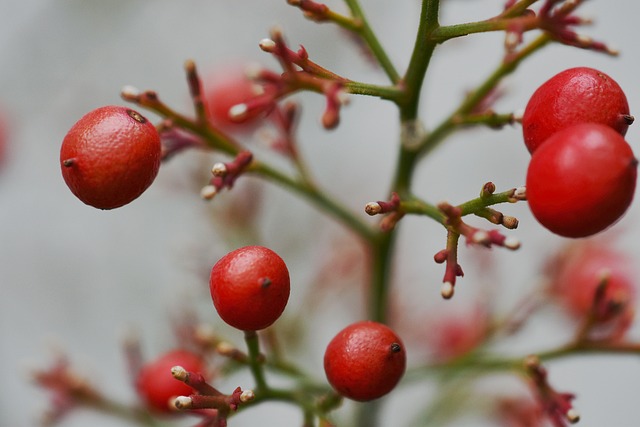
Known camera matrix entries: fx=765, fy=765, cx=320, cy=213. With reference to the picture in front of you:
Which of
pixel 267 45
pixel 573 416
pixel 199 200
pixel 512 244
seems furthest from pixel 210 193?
pixel 199 200

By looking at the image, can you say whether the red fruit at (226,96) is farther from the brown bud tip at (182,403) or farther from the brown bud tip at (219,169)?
the brown bud tip at (182,403)

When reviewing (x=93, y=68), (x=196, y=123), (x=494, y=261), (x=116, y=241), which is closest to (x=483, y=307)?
(x=494, y=261)

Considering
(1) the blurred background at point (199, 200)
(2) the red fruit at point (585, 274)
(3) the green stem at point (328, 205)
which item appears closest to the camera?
(3) the green stem at point (328, 205)

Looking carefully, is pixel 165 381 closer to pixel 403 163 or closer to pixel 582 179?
pixel 403 163

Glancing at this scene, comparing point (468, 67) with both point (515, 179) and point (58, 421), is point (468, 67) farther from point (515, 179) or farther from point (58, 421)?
point (58, 421)

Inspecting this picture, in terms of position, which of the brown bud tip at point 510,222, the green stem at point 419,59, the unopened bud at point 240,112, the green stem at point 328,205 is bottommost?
the brown bud tip at point 510,222

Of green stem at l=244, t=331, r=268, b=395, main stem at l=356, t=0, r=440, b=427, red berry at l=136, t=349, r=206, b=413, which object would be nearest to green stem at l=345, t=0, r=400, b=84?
main stem at l=356, t=0, r=440, b=427

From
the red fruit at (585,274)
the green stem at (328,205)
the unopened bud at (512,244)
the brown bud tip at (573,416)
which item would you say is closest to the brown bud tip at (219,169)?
the green stem at (328,205)
